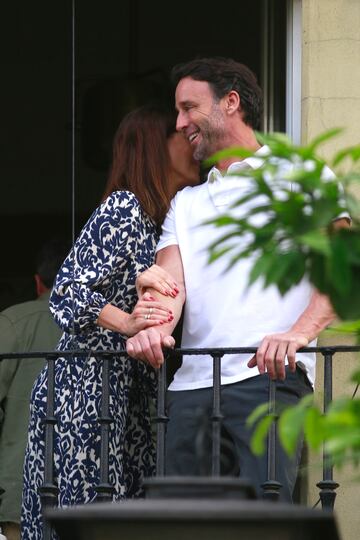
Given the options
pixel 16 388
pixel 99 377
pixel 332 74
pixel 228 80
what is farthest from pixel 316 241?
pixel 16 388

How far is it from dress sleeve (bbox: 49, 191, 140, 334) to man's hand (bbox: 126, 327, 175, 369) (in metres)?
0.21

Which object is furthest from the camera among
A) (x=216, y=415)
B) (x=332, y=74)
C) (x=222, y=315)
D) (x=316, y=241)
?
(x=332, y=74)

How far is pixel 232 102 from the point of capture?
6.44 metres

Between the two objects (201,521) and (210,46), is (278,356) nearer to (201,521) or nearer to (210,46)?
(201,521)

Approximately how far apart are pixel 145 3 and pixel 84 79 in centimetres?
55

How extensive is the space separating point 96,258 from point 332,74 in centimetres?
142

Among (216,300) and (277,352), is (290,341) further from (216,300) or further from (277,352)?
(216,300)

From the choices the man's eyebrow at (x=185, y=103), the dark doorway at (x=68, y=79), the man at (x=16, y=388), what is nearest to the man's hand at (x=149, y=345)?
the man's eyebrow at (x=185, y=103)

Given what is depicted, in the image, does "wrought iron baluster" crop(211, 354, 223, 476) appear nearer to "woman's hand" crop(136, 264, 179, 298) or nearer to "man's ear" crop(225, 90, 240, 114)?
"woman's hand" crop(136, 264, 179, 298)

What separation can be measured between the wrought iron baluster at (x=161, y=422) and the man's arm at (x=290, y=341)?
0.32 metres

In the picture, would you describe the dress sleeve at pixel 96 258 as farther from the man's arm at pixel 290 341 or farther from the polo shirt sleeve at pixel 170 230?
the man's arm at pixel 290 341

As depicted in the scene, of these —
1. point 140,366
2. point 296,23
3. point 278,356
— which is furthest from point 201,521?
point 296,23

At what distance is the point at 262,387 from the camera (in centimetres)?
598

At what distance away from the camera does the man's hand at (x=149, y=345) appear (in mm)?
5887
